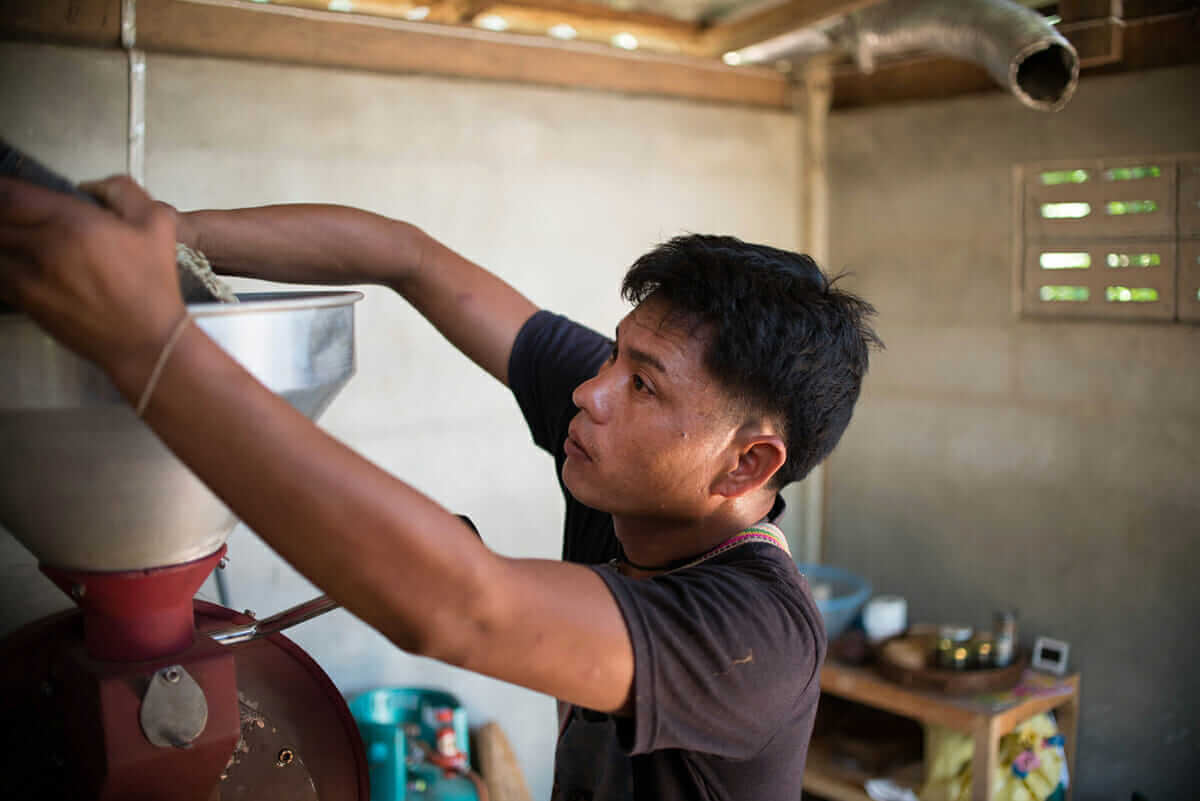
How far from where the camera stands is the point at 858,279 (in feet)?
12.1

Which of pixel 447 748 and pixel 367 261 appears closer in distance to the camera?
pixel 367 261

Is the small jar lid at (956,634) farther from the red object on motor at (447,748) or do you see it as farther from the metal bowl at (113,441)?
the metal bowl at (113,441)

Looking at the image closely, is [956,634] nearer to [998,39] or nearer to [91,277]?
[998,39]

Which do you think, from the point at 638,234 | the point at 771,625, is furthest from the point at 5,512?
the point at 638,234

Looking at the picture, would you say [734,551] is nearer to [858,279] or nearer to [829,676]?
[829,676]

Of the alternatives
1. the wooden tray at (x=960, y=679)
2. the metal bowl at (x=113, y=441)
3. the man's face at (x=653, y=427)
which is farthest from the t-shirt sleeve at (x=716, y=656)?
the wooden tray at (x=960, y=679)

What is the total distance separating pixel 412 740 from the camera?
265 cm

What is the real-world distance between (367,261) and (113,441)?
26.5 inches

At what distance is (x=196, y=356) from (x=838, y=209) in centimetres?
324

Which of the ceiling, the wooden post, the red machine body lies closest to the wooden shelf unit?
the wooden post

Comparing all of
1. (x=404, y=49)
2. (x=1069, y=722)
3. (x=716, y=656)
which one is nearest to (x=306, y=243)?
(x=716, y=656)

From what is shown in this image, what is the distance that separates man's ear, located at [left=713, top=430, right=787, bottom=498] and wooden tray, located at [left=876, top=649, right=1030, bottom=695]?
1880mm

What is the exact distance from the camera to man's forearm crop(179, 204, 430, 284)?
131cm

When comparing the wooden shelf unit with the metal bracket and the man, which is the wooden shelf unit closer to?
the man
